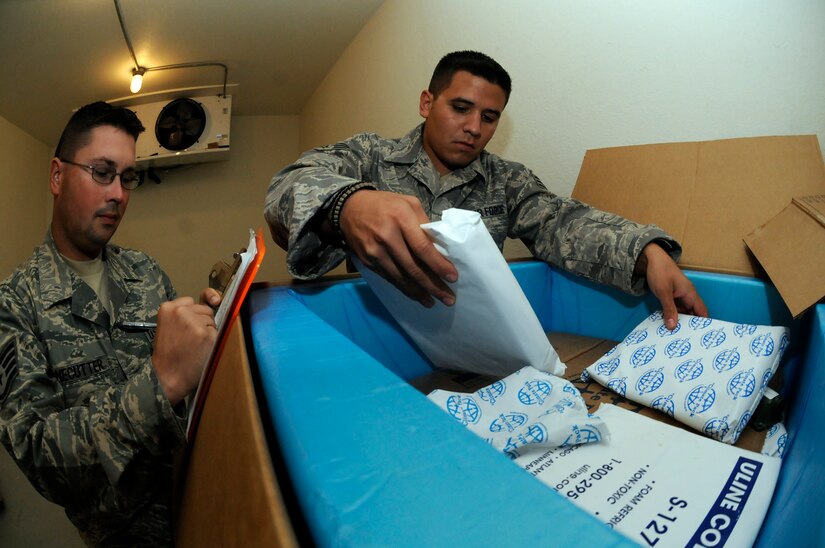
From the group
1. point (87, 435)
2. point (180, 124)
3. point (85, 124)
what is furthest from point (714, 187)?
point (180, 124)

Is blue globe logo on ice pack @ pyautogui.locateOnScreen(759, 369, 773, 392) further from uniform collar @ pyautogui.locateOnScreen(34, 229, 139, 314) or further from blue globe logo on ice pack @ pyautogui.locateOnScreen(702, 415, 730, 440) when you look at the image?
uniform collar @ pyautogui.locateOnScreen(34, 229, 139, 314)

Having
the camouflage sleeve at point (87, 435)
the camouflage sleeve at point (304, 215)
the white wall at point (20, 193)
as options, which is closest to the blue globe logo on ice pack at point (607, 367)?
the camouflage sleeve at point (304, 215)

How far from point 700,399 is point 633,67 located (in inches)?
33.8

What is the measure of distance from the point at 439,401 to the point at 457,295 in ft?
0.34

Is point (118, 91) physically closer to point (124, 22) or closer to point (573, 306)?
point (124, 22)

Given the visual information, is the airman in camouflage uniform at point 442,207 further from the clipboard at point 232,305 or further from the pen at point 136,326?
the pen at point 136,326

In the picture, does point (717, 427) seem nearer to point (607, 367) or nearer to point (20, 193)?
point (607, 367)

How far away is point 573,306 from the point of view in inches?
31.2

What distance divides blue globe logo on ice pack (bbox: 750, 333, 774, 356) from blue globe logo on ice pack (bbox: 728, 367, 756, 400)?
3cm

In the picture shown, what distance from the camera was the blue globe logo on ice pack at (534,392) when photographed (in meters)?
0.39

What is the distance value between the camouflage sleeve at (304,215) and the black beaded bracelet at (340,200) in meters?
0.01

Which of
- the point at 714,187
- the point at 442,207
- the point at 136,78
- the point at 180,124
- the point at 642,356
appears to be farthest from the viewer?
the point at 180,124

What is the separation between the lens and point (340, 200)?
470 mm

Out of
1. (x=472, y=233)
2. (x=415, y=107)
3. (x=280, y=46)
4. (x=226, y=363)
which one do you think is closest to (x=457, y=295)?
(x=472, y=233)
